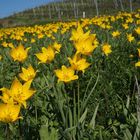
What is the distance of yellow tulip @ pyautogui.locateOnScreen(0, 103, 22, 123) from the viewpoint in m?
2.37

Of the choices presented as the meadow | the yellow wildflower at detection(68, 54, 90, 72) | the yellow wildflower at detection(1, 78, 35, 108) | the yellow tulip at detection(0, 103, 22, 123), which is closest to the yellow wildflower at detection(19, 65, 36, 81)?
the meadow

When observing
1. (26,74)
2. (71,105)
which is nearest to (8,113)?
(26,74)

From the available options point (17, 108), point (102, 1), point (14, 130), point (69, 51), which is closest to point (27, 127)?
point (14, 130)

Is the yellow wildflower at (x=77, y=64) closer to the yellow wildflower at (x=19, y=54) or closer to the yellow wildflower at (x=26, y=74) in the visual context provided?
the yellow wildflower at (x=26, y=74)

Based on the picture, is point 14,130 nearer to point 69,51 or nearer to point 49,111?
point 49,111

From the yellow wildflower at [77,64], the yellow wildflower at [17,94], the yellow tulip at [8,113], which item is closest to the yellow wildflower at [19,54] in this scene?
the yellow wildflower at [77,64]

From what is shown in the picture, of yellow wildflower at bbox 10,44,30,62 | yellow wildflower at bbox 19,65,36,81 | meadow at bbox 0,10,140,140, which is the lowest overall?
meadow at bbox 0,10,140,140

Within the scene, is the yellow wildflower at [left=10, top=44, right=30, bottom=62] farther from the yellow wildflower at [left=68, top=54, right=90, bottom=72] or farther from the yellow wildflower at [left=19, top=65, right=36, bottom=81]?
the yellow wildflower at [left=68, top=54, right=90, bottom=72]

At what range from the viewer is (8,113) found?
2371mm

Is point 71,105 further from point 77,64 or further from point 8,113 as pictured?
point 8,113

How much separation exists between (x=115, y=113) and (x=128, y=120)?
1.81 feet

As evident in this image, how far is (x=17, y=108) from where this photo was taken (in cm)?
243

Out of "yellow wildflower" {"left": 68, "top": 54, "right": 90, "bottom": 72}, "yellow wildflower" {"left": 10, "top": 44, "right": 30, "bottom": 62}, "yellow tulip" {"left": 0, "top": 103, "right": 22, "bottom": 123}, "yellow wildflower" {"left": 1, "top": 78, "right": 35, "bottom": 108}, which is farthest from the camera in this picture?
"yellow wildflower" {"left": 10, "top": 44, "right": 30, "bottom": 62}

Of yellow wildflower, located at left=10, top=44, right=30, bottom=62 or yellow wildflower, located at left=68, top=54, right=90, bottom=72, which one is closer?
yellow wildflower, located at left=68, top=54, right=90, bottom=72
